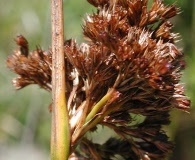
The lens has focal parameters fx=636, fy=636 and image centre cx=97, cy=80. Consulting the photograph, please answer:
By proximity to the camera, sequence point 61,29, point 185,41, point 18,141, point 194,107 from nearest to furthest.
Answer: point 61,29, point 194,107, point 185,41, point 18,141

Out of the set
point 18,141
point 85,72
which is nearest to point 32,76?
point 85,72

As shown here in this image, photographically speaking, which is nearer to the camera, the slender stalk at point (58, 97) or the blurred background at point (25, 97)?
the slender stalk at point (58, 97)

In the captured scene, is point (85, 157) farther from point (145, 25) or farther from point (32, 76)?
point (145, 25)

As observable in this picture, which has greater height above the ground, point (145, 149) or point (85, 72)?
point (85, 72)

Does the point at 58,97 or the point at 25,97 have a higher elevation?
the point at 25,97

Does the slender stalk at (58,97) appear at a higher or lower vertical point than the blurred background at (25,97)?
lower

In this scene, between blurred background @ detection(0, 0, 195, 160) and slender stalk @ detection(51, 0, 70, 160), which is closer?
slender stalk @ detection(51, 0, 70, 160)

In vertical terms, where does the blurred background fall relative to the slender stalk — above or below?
above

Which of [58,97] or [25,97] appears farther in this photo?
[25,97]
